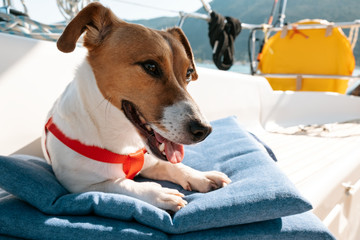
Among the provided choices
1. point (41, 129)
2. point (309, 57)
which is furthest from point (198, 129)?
point (309, 57)

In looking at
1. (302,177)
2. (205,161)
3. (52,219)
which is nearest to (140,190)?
(52,219)

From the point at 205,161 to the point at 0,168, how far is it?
0.83 m

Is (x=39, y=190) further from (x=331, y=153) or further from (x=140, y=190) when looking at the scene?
(x=331, y=153)

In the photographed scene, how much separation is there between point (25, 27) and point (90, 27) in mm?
769

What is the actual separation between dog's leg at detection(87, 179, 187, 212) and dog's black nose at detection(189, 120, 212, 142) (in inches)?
7.5

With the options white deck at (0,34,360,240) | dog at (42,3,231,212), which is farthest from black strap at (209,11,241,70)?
dog at (42,3,231,212)

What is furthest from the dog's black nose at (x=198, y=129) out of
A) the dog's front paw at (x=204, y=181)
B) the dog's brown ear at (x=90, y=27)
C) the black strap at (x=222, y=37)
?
the black strap at (x=222, y=37)

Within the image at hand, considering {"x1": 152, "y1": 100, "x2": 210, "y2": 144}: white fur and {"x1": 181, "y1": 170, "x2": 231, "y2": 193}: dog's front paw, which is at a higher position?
{"x1": 152, "y1": 100, "x2": 210, "y2": 144}: white fur

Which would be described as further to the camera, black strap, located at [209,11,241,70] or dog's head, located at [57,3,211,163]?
black strap, located at [209,11,241,70]

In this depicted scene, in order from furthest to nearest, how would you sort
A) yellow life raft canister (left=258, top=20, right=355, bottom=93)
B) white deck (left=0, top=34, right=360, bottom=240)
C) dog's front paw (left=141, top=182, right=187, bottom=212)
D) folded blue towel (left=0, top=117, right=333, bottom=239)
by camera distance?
yellow life raft canister (left=258, top=20, right=355, bottom=93) < white deck (left=0, top=34, right=360, bottom=240) < dog's front paw (left=141, top=182, right=187, bottom=212) < folded blue towel (left=0, top=117, right=333, bottom=239)

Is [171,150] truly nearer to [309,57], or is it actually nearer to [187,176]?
[187,176]

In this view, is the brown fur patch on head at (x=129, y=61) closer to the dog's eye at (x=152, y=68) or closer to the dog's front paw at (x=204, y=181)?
the dog's eye at (x=152, y=68)

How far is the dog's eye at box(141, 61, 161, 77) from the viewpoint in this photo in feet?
3.34

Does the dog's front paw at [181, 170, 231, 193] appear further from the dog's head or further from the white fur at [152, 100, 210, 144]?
the white fur at [152, 100, 210, 144]
